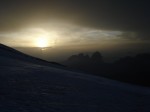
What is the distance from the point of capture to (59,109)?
1020cm

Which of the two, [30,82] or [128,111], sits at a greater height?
[30,82]

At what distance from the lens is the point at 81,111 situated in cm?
1060

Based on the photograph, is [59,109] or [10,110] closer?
[10,110]

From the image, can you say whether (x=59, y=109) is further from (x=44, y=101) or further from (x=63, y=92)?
(x=63, y=92)

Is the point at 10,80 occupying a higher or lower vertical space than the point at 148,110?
higher

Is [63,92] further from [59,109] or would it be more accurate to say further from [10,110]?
[10,110]

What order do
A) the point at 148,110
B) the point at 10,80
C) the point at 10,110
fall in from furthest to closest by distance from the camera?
the point at 10,80, the point at 148,110, the point at 10,110

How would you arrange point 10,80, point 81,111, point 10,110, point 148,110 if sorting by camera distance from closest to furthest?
point 10,110
point 81,111
point 148,110
point 10,80

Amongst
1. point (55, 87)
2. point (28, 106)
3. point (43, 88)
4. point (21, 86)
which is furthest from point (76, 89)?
point (28, 106)

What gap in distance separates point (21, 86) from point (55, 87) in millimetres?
2170

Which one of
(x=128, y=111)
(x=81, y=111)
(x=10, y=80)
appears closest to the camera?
(x=81, y=111)

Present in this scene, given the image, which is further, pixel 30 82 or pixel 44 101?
pixel 30 82

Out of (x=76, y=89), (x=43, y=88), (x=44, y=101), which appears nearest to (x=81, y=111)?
(x=44, y=101)

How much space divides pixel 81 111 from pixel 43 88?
154 inches
